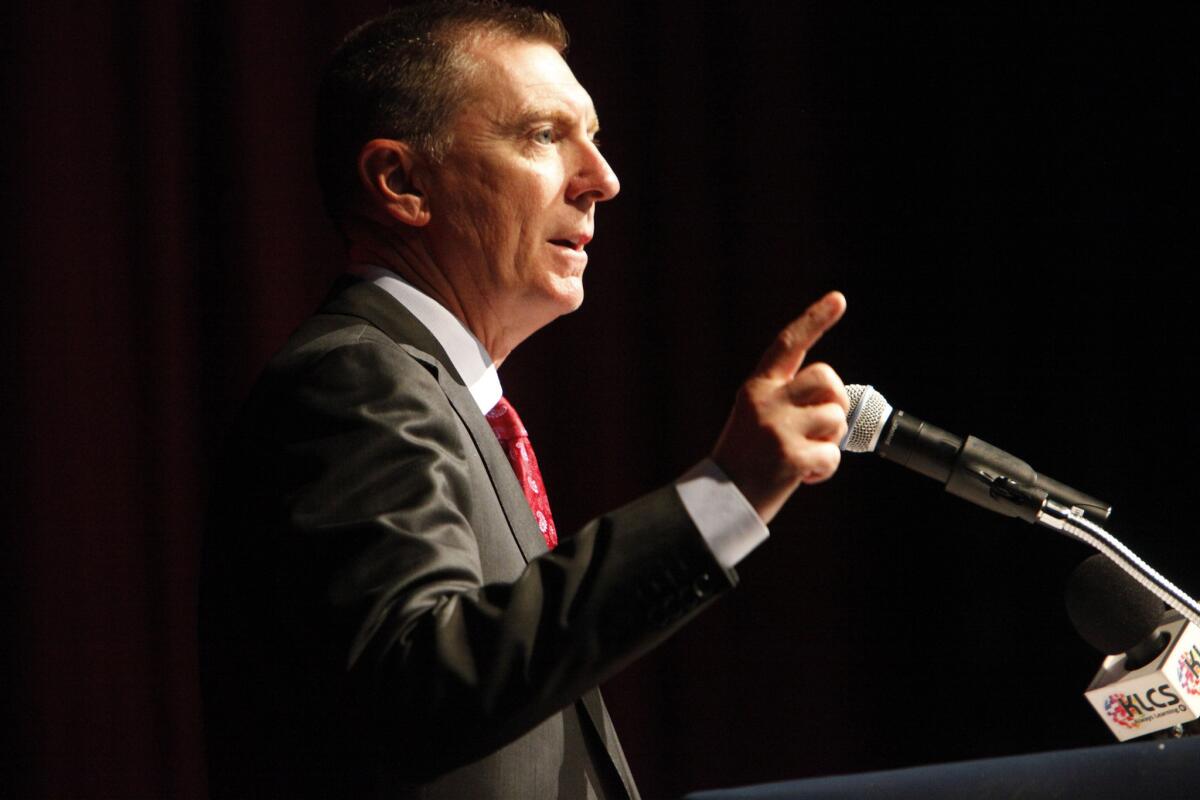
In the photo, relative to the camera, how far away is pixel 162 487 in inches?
83.6

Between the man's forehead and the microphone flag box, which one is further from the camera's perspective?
the man's forehead

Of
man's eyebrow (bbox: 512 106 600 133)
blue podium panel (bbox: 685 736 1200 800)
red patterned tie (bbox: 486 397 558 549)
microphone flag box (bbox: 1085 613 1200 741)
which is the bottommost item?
microphone flag box (bbox: 1085 613 1200 741)

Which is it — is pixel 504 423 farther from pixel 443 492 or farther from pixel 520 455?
pixel 443 492

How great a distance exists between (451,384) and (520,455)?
26 centimetres

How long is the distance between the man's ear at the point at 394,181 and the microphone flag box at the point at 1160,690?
90 cm

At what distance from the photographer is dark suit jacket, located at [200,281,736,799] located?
0.87 m

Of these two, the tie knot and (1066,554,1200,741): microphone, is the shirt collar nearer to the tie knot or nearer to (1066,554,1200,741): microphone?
the tie knot

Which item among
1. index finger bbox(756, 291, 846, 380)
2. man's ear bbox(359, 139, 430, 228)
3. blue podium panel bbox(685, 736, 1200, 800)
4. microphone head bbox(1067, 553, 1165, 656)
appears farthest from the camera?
man's ear bbox(359, 139, 430, 228)

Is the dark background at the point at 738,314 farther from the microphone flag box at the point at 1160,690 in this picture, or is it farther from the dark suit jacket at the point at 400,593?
the microphone flag box at the point at 1160,690

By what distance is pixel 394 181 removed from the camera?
1.42 meters

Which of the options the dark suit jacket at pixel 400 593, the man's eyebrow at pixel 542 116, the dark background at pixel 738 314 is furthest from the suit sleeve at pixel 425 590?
the dark background at pixel 738 314

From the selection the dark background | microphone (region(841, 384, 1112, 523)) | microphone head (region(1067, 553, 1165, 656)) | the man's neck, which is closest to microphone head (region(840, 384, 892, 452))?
microphone (region(841, 384, 1112, 523))

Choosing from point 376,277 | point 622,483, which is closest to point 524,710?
point 376,277

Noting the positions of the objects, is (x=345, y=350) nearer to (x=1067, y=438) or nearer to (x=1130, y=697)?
(x=1130, y=697)
